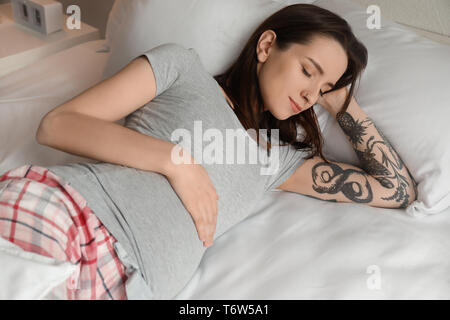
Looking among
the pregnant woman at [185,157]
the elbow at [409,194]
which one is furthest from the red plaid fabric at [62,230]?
the elbow at [409,194]

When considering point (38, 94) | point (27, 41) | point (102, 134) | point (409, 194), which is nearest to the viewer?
point (102, 134)

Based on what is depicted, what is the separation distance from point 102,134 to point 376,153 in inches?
26.2

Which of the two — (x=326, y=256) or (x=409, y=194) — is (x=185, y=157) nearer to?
(x=326, y=256)

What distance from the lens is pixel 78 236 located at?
721 millimetres

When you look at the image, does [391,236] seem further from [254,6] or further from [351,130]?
[254,6]

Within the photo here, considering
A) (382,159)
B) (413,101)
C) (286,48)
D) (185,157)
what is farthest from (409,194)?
(185,157)

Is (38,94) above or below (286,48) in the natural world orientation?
below

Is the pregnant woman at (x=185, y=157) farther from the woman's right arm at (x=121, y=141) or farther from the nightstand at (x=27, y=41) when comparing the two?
the nightstand at (x=27, y=41)

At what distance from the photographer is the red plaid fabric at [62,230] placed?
27.2 inches

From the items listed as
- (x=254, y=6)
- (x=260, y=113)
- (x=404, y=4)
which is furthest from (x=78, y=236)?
(x=404, y=4)

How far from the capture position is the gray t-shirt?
775mm

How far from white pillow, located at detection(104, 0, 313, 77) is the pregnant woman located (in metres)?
0.05

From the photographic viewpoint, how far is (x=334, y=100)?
1102 millimetres

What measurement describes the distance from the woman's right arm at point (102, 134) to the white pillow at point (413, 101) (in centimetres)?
57
